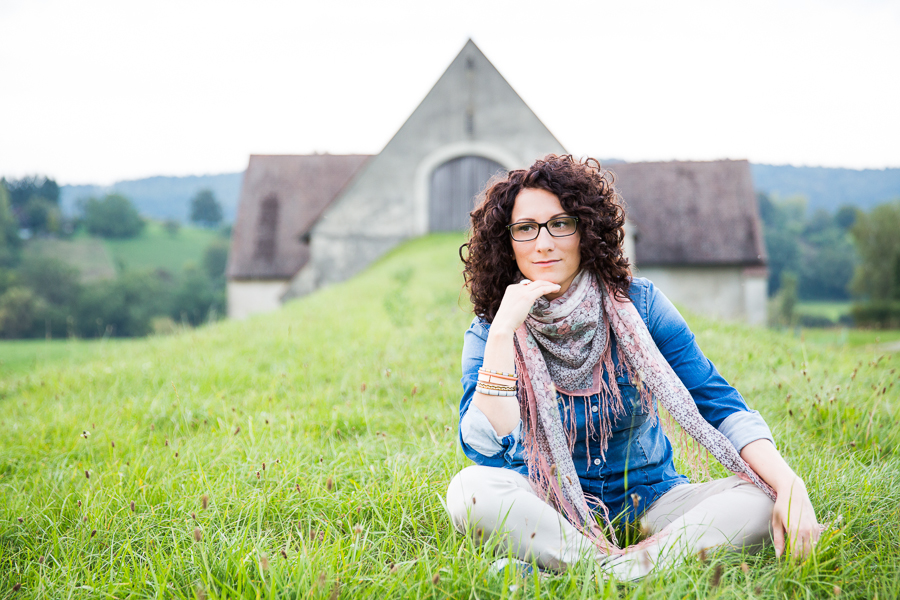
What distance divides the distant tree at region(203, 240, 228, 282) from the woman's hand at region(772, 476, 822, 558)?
6886 centimetres

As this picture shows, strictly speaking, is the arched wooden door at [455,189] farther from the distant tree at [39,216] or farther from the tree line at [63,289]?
the distant tree at [39,216]

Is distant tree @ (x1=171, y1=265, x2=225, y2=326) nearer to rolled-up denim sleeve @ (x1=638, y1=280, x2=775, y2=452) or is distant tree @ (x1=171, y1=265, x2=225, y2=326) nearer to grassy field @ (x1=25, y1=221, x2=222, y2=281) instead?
grassy field @ (x1=25, y1=221, x2=222, y2=281)

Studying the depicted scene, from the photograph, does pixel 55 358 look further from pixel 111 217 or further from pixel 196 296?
pixel 111 217

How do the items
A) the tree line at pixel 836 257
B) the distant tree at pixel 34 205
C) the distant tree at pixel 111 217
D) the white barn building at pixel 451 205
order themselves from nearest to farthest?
the white barn building at pixel 451 205
the tree line at pixel 836 257
the distant tree at pixel 34 205
the distant tree at pixel 111 217

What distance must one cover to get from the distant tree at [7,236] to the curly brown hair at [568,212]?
6281cm

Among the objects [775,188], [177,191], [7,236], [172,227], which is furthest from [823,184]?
[177,191]

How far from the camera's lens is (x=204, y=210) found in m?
91.2

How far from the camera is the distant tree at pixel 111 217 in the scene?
68250 millimetres

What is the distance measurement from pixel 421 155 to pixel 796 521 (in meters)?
15.6

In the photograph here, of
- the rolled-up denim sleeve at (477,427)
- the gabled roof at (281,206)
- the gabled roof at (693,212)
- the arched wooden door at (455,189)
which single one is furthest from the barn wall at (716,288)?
the rolled-up denim sleeve at (477,427)

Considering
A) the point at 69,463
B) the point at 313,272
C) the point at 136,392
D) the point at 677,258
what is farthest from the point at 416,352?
the point at 677,258

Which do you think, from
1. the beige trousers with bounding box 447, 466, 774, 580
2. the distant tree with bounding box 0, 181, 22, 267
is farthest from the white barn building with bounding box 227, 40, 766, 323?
the distant tree with bounding box 0, 181, 22, 267

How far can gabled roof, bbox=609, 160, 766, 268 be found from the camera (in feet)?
63.7

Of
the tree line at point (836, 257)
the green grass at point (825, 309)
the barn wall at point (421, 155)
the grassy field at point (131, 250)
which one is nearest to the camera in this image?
the barn wall at point (421, 155)
